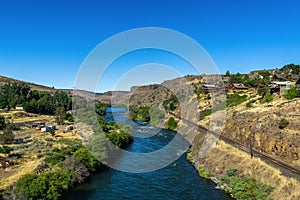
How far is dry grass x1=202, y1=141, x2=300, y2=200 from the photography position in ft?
77.3

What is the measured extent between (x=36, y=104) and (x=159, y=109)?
43952 mm

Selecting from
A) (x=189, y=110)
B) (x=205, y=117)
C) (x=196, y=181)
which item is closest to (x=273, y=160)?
(x=196, y=181)

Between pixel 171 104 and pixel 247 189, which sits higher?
pixel 171 104

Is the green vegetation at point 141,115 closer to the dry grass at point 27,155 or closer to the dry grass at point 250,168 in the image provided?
the dry grass at point 27,155

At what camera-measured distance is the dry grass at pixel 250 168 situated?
23.6 m

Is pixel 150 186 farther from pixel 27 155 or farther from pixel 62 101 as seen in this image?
pixel 62 101

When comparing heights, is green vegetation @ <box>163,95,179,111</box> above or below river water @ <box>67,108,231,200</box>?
above

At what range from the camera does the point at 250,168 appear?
99.7ft

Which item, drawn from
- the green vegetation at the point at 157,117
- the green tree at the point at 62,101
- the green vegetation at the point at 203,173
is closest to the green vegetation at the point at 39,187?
the green vegetation at the point at 203,173

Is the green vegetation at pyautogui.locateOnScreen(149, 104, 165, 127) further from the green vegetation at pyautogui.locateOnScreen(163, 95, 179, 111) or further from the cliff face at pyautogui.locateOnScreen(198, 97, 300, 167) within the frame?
the cliff face at pyautogui.locateOnScreen(198, 97, 300, 167)

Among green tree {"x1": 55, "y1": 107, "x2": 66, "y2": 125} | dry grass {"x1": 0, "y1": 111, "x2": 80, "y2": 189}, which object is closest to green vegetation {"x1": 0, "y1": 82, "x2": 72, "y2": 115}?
green tree {"x1": 55, "y1": 107, "x2": 66, "y2": 125}

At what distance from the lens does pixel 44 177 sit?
2466 cm

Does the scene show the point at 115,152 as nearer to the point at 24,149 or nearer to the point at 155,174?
the point at 155,174

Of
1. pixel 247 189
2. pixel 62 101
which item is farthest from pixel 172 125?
pixel 62 101
